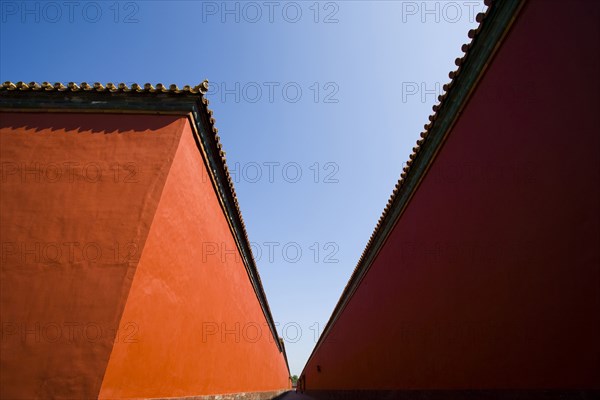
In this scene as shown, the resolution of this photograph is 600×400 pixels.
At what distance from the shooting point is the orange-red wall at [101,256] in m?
3.30

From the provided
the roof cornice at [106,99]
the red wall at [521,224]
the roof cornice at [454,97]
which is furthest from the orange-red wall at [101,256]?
the red wall at [521,224]

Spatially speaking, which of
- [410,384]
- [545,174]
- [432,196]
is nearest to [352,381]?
[410,384]

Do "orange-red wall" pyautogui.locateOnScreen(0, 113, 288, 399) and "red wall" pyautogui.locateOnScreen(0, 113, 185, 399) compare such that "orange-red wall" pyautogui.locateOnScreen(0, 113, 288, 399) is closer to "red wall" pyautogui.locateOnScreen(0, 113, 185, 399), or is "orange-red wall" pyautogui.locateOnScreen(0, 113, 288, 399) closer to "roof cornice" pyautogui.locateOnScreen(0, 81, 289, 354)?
"red wall" pyautogui.locateOnScreen(0, 113, 185, 399)

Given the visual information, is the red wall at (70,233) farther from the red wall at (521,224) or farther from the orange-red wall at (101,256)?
the red wall at (521,224)

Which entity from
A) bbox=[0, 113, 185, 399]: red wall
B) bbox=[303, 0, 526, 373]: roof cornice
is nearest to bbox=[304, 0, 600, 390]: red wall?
bbox=[303, 0, 526, 373]: roof cornice

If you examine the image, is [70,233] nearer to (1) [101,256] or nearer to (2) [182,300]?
(1) [101,256]

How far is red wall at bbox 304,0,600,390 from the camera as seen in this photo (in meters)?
2.55

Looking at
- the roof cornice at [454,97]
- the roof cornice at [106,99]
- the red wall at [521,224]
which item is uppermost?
the roof cornice at [106,99]

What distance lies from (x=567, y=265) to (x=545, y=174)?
0.74 meters

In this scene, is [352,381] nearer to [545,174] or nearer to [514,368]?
[514,368]

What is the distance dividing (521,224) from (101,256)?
411 centimetres

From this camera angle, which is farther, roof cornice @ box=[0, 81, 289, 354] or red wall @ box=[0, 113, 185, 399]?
roof cornice @ box=[0, 81, 289, 354]

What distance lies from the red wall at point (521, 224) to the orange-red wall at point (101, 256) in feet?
11.1

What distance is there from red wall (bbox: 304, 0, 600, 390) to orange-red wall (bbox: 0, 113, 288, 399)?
133 inches
